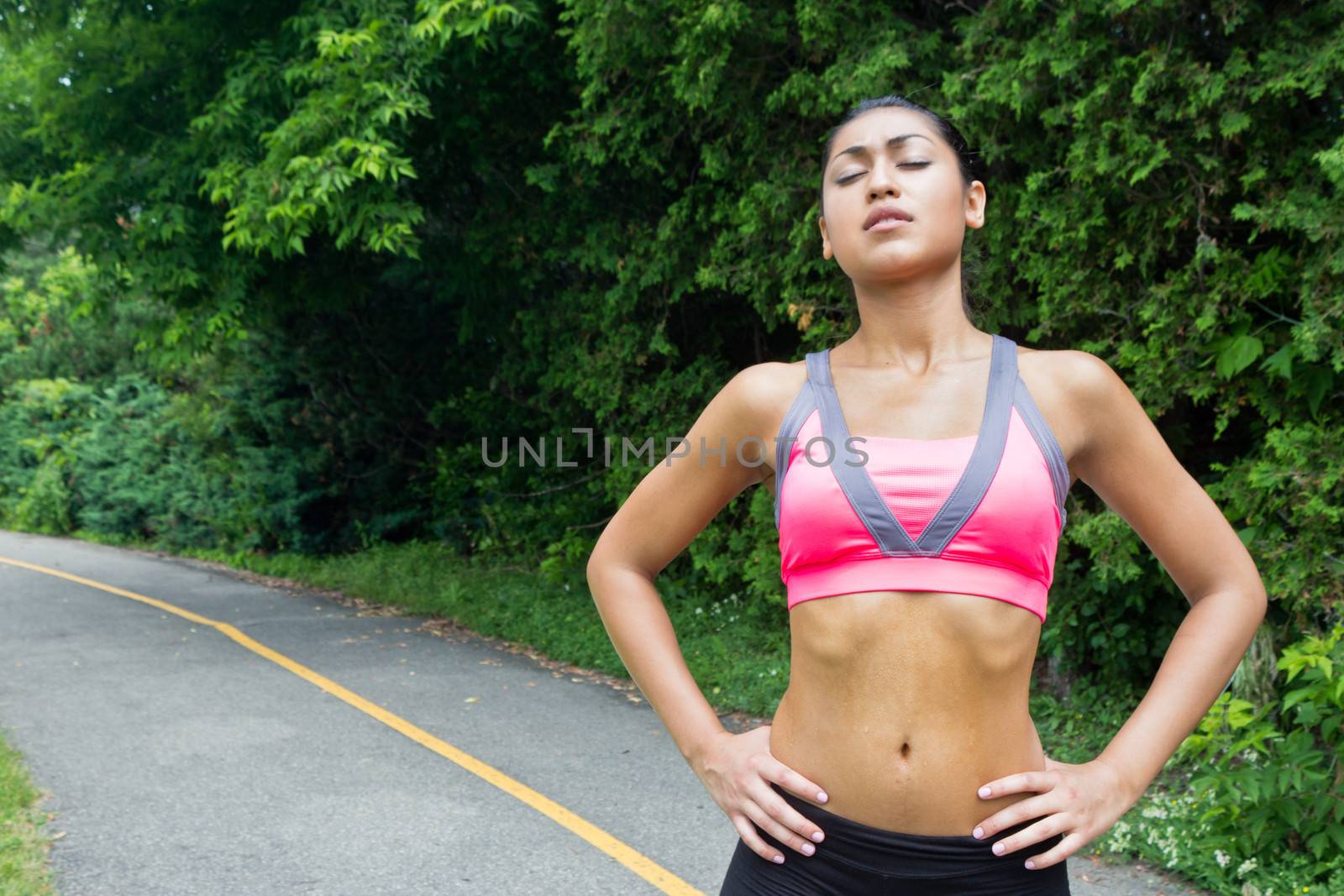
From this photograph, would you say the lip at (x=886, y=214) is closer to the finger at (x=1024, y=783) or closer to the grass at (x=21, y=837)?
the finger at (x=1024, y=783)

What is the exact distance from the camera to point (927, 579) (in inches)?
70.0

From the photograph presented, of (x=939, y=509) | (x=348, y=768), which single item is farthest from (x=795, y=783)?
(x=348, y=768)

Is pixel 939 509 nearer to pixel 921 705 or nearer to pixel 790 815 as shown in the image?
pixel 921 705

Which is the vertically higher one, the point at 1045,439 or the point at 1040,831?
the point at 1045,439

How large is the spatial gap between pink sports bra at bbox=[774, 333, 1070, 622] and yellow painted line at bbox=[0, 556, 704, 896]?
353 centimetres

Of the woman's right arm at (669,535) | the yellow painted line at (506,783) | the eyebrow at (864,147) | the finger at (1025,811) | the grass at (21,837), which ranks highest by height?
the eyebrow at (864,147)

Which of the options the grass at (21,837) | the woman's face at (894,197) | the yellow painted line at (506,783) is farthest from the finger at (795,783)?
the grass at (21,837)

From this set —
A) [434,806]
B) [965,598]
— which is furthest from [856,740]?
[434,806]

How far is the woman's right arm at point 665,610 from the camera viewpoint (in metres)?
1.86

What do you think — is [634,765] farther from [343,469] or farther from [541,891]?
[343,469]

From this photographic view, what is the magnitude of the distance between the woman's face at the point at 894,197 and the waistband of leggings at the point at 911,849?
2.88 ft

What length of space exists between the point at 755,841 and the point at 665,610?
42 cm

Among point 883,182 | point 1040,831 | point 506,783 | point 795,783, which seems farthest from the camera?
point 506,783

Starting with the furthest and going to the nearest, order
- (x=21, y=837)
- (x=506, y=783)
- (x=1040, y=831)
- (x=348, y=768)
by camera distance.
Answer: (x=348, y=768) → (x=506, y=783) → (x=21, y=837) → (x=1040, y=831)
